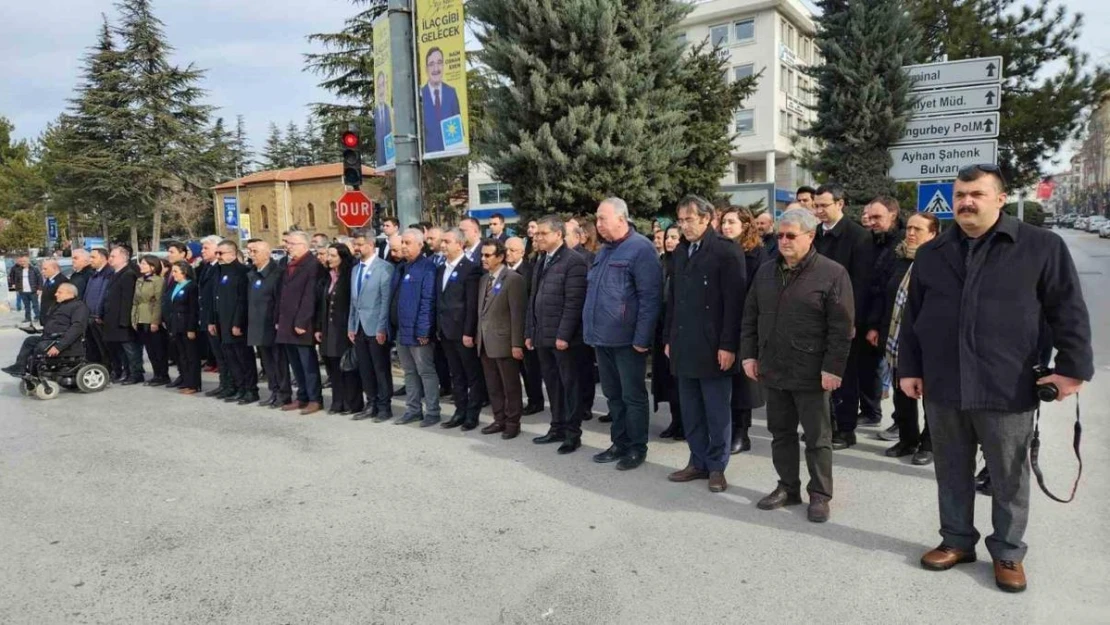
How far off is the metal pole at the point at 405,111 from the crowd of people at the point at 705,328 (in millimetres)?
1662

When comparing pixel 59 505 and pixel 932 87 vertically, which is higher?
pixel 932 87

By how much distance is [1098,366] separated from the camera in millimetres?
9133

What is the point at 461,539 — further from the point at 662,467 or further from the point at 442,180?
the point at 442,180

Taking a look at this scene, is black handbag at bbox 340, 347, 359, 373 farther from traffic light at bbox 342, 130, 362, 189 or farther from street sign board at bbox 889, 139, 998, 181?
street sign board at bbox 889, 139, 998, 181

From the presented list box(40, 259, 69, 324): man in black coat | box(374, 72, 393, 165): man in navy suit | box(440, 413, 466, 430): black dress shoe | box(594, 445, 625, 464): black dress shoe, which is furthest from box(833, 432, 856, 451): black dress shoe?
box(40, 259, 69, 324): man in black coat

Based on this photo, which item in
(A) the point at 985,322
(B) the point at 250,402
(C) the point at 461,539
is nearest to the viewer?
(A) the point at 985,322

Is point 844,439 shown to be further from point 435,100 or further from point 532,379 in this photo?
point 435,100

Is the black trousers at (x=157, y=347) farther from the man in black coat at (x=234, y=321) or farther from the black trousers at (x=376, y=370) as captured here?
the black trousers at (x=376, y=370)

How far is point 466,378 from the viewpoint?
7453mm

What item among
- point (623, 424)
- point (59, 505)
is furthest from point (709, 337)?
point (59, 505)

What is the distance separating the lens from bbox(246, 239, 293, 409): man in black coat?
8.42 meters

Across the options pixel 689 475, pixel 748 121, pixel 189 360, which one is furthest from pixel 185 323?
pixel 748 121

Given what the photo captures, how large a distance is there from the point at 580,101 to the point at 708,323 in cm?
802

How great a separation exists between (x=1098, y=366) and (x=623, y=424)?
6.93 m
